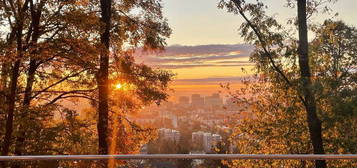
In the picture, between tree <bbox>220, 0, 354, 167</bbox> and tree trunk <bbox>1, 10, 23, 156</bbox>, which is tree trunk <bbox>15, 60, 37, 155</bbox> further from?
tree <bbox>220, 0, 354, 167</bbox>

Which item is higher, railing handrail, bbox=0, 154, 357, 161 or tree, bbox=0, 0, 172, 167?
tree, bbox=0, 0, 172, 167

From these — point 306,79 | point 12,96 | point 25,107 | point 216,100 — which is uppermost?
point 306,79

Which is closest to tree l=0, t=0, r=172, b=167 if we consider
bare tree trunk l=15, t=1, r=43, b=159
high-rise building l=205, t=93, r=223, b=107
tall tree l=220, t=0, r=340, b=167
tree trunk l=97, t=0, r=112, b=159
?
bare tree trunk l=15, t=1, r=43, b=159

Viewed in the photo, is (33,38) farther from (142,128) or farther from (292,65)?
(292,65)

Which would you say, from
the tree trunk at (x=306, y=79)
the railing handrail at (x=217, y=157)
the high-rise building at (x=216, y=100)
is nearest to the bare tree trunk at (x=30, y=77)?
the railing handrail at (x=217, y=157)

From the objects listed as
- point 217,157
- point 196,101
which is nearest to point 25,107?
point 217,157

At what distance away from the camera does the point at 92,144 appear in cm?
1031

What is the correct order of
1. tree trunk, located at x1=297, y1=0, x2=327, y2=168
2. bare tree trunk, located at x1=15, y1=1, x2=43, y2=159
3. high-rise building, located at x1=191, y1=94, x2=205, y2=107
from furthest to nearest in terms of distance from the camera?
high-rise building, located at x1=191, y1=94, x2=205, y2=107 < tree trunk, located at x1=297, y1=0, x2=327, y2=168 < bare tree trunk, located at x1=15, y1=1, x2=43, y2=159

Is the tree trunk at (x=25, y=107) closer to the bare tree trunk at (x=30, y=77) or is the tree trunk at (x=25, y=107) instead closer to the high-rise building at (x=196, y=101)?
the bare tree trunk at (x=30, y=77)

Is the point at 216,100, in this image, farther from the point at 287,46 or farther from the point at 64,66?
the point at 64,66

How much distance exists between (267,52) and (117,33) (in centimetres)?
436

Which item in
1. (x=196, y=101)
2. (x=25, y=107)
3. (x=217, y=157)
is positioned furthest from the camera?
(x=196, y=101)

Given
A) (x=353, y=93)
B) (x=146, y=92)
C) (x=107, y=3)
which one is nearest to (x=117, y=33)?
(x=107, y=3)

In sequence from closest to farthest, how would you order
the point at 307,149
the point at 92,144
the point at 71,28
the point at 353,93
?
the point at 71,28, the point at 92,144, the point at 353,93, the point at 307,149
